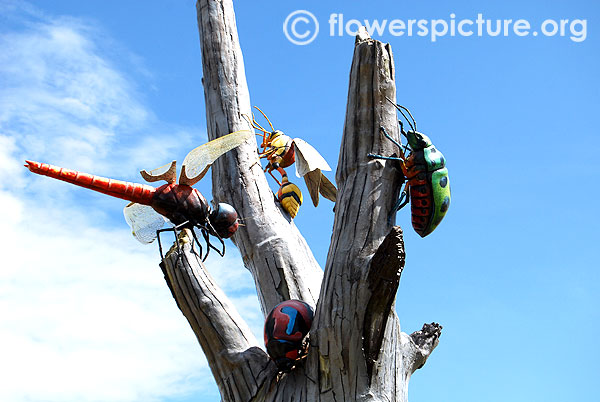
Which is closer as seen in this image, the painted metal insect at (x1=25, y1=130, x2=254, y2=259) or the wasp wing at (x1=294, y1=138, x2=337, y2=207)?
the painted metal insect at (x1=25, y1=130, x2=254, y2=259)

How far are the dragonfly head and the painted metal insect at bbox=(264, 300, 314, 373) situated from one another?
2.60 feet

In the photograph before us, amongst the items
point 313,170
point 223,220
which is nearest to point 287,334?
point 223,220

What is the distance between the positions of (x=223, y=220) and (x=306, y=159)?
4.77 feet

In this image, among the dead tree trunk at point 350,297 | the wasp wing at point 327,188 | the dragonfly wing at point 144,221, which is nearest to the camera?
the dead tree trunk at point 350,297

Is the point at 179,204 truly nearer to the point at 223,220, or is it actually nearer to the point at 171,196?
the point at 171,196

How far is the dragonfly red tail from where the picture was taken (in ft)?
12.0

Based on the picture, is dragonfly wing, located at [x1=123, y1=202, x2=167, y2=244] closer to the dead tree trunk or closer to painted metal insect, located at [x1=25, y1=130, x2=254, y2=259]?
painted metal insect, located at [x1=25, y1=130, x2=254, y2=259]

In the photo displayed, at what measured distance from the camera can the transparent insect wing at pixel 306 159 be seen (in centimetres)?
543

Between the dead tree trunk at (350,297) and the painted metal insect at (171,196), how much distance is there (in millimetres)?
198

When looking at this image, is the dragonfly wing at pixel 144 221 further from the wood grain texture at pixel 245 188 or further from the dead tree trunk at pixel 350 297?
the wood grain texture at pixel 245 188

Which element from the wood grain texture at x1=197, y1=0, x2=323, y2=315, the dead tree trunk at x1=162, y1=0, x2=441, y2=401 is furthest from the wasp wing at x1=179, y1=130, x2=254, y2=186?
the wood grain texture at x1=197, y1=0, x2=323, y2=315

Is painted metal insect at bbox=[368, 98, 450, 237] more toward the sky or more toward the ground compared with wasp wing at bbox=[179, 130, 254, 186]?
more toward the ground

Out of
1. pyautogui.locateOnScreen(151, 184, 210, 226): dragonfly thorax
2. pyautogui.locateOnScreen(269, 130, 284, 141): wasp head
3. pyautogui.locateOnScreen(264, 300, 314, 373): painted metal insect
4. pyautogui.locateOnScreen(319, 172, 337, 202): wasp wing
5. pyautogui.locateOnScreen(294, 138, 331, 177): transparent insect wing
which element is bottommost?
pyautogui.locateOnScreen(264, 300, 314, 373): painted metal insect

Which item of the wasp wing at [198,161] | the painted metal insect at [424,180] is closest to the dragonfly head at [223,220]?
the wasp wing at [198,161]
